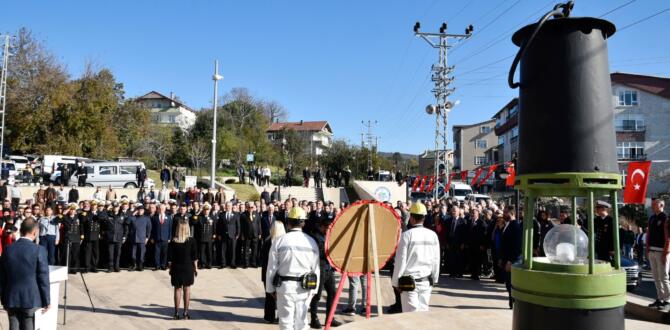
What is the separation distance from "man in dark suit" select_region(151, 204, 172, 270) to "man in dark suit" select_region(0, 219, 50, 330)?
26.6 feet

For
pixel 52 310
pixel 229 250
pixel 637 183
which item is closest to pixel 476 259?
pixel 637 183

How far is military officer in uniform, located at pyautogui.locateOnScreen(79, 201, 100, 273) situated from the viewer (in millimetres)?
13438

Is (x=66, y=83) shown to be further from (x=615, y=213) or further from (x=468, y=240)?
(x=615, y=213)

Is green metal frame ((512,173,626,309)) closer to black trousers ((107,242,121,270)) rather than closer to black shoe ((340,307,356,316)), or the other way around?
black shoe ((340,307,356,316))

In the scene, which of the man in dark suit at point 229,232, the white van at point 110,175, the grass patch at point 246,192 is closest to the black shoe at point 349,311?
the man in dark suit at point 229,232

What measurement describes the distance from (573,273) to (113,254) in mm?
13271

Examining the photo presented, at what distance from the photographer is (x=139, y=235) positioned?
13.6m

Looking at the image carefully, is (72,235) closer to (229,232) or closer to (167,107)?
(229,232)

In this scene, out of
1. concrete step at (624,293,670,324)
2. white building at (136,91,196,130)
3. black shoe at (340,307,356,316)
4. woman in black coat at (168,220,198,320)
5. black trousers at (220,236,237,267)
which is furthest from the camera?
white building at (136,91,196,130)

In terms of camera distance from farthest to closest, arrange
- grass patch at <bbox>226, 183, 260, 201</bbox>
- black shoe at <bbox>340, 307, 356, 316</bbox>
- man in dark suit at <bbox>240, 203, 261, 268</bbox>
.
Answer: grass patch at <bbox>226, 183, 260, 201</bbox>, man in dark suit at <bbox>240, 203, 261, 268</bbox>, black shoe at <bbox>340, 307, 356, 316</bbox>

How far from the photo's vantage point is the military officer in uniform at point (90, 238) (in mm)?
13438

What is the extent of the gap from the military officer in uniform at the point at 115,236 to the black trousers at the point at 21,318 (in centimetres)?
804

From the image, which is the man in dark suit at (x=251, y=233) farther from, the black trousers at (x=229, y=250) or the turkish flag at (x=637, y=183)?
the turkish flag at (x=637, y=183)

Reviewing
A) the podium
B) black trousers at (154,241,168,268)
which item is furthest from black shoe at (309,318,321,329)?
black trousers at (154,241,168,268)
